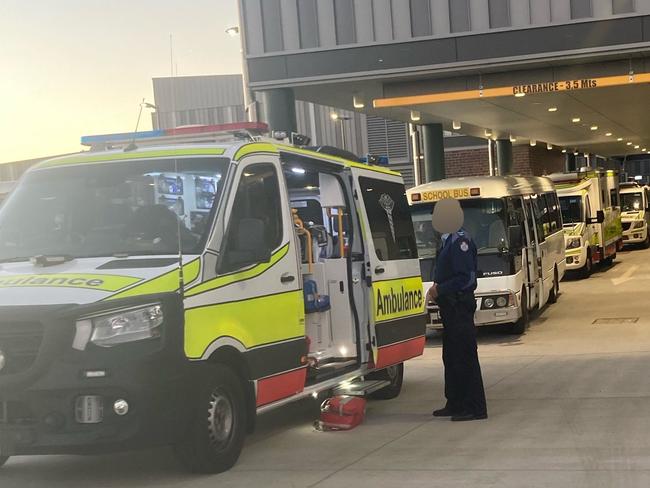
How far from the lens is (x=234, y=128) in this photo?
8.12 meters

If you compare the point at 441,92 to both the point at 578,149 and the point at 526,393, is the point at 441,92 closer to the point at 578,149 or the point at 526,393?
the point at 526,393

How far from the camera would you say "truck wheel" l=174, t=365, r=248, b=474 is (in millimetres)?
6664

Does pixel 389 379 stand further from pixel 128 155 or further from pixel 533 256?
pixel 533 256

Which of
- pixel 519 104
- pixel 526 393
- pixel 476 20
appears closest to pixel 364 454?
pixel 526 393

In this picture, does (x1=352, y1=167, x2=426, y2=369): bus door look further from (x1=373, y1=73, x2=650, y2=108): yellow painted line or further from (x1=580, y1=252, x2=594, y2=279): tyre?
(x1=580, y1=252, x2=594, y2=279): tyre

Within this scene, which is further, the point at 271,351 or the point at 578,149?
the point at 578,149

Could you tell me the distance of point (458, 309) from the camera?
8.96 m

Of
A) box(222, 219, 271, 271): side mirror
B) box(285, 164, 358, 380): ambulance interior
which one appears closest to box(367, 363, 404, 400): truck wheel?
box(285, 164, 358, 380): ambulance interior

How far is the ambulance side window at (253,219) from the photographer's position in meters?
7.11

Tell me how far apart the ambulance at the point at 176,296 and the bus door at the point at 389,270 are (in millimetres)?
68

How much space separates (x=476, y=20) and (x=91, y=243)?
1332 cm

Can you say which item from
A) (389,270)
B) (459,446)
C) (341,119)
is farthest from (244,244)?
(341,119)

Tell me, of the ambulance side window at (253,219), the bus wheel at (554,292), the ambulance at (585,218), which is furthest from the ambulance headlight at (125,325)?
the ambulance at (585,218)

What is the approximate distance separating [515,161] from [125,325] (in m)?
38.4
